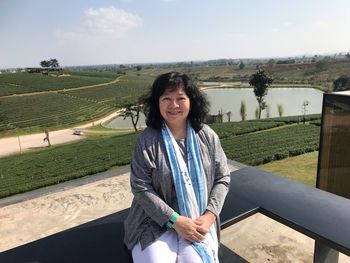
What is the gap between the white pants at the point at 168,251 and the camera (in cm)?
167

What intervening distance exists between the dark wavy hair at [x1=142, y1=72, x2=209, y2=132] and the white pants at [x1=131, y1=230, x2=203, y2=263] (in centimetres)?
63

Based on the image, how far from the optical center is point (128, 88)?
182 ft

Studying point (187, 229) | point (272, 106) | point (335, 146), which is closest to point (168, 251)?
point (187, 229)

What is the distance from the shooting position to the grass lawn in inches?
283

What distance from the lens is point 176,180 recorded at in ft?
5.89

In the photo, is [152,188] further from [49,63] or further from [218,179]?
[49,63]

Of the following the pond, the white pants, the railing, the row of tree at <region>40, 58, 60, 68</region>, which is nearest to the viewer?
the white pants

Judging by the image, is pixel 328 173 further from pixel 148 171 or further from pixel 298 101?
pixel 298 101

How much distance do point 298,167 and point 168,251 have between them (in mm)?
6963

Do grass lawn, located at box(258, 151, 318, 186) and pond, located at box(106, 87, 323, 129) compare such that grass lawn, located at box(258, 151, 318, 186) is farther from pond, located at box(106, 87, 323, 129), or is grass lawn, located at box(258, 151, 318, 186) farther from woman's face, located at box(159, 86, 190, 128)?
Result: pond, located at box(106, 87, 323, 129)

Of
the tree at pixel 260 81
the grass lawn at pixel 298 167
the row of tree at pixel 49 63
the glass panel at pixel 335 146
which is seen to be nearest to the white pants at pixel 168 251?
the glass panel at pixel 335 146

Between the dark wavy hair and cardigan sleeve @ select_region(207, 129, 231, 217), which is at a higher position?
the dark wavy hair

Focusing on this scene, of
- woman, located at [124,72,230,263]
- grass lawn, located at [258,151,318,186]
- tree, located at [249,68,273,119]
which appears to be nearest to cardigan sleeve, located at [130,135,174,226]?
woman, located at [124,72,230,263]

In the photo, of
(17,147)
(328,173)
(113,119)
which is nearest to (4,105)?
(113,119)
